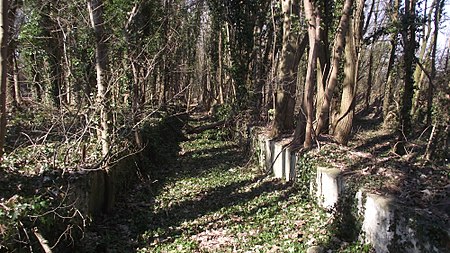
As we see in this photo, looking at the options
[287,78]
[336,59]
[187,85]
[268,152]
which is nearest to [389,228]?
[336,59]

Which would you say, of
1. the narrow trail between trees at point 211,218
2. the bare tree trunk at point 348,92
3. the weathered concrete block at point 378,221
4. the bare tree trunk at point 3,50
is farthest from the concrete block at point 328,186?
the bare tree trunk at point 3,50

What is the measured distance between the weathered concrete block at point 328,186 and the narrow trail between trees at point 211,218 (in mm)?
318

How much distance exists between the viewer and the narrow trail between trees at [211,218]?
691cm

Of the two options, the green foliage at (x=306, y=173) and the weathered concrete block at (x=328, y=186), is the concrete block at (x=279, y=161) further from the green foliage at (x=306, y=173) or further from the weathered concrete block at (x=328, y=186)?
the weathered concrete block at (x=328, y=186)

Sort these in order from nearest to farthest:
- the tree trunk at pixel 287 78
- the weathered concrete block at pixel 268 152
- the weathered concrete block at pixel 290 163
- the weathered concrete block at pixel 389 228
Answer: the weathered concrete block at pixel 389 228 → the weathered concrete block at pixel 290 163 → the weathered concrete block at pixel 268 152 → the tree trunk at pixel 287 78

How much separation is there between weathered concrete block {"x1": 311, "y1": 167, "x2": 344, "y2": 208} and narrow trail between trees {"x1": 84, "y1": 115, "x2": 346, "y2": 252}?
0.32 m

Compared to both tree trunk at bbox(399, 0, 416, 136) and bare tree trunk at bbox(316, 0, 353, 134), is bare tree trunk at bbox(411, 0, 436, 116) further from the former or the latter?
bare tree trunk at bbox(316, 0, 353, 134)

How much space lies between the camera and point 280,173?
1105cm

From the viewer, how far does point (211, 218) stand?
840cm

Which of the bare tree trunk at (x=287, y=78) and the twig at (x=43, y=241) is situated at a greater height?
the bare tree trunk at (x=287, y=78)

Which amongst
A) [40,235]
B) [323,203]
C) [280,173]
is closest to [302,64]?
[280,173]

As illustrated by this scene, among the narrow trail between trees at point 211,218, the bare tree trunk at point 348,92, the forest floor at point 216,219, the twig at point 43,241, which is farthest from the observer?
the bare tree trunk at point 348,92

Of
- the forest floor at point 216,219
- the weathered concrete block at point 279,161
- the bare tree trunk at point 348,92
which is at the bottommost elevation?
the forest floor at point 216,219

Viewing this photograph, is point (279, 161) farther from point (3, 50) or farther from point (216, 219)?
point (3, 50)
